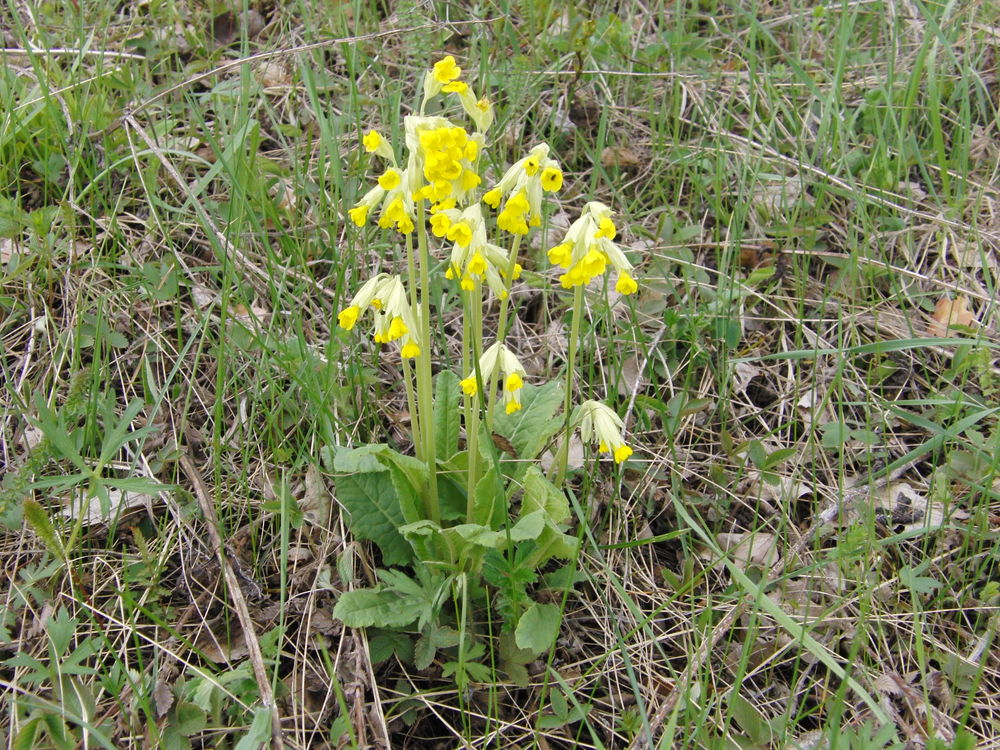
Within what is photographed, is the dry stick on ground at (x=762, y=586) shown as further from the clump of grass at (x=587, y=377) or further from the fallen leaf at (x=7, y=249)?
the fallen leaf at (x=7, y=249)

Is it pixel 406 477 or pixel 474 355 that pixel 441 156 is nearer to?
pixel 474 355

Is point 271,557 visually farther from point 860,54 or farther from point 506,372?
point 860,54

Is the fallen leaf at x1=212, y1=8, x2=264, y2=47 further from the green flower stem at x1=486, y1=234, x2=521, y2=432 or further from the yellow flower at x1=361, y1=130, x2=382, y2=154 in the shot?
the green flower stem at x1=486, y1=234, x2=521, y2=432

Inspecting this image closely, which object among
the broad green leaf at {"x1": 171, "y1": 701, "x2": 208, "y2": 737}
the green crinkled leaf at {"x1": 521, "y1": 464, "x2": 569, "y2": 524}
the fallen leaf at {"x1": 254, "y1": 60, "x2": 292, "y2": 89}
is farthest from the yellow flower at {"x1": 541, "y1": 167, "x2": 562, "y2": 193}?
the fallen leaf at {"x1": 254, "y1": 60, "x2": 292, "y2": 89}

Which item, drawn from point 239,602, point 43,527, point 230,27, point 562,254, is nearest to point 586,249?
point 562,254

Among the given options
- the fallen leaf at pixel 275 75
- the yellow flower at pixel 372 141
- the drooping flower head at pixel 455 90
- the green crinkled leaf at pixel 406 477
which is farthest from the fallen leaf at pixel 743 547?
the fallen leaf at pixel 275 75
